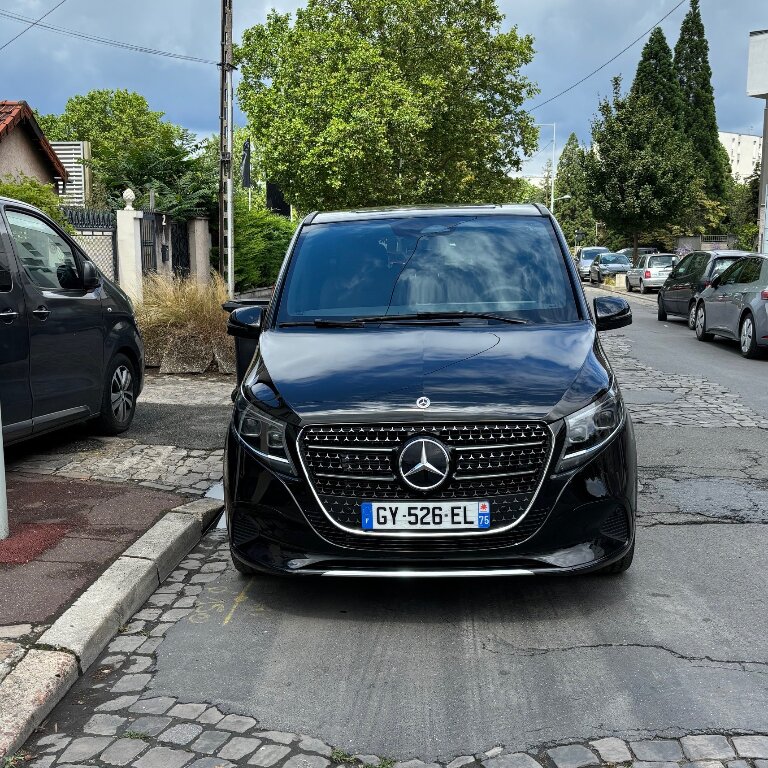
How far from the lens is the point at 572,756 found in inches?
123

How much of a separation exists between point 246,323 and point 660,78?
6766 centimetres

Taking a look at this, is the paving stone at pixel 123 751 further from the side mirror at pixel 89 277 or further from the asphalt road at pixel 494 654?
the side mirror at pixel 89 277

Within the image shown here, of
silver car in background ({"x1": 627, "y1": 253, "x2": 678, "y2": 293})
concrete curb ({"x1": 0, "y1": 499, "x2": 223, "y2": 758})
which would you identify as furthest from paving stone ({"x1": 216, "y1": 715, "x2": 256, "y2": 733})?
silver car in background ({"x1": 627, "y1": 253, "x2": 678, "y2": 293})

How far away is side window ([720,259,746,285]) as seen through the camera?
54.2ft

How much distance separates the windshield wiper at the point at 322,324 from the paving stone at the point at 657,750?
253 centimetres

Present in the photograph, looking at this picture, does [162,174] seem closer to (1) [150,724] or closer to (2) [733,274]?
(2) [733,274]

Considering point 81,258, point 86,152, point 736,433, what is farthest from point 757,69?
point 81,258

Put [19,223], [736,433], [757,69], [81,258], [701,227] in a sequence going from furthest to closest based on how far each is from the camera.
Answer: [701,227]
[757,69]
[736,433]
[81,258]
[19,223]

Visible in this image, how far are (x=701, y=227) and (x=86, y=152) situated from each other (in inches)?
1597

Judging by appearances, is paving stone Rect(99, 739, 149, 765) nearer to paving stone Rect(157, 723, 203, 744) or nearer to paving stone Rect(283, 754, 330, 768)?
paving stone Rect(157, 723, 203, 744)

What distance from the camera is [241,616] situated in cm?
445

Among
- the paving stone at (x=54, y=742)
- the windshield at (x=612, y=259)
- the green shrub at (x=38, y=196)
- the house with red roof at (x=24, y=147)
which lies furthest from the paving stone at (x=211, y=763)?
the windshield at (x=612, y=259)

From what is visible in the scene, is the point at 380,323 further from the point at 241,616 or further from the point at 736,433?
the point at 736,433

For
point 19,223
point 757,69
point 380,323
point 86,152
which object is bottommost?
point 380,323
